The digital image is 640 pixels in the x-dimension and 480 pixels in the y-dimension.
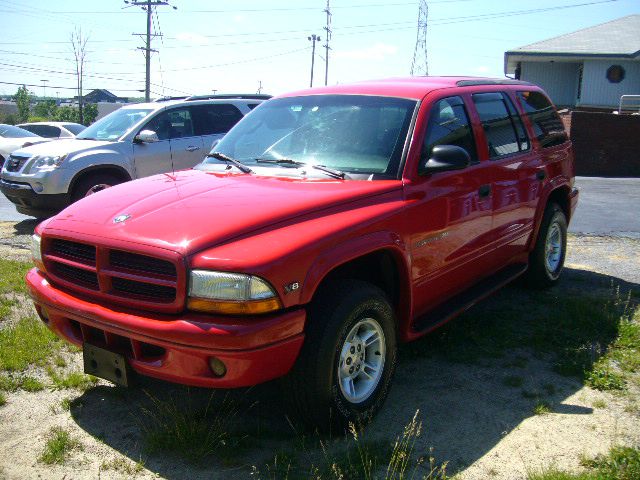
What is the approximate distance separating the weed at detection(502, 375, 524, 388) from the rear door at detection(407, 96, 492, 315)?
0.68 metres

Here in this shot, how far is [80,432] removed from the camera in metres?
3.54

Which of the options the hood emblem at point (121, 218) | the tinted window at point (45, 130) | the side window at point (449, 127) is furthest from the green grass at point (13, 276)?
the tinted window at point (45, 130)

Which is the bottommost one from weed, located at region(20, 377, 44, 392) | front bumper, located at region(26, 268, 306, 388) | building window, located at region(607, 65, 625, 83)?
weed, located at region(20, 377, 44, 392)

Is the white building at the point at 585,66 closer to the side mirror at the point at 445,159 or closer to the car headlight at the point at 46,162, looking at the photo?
the car headlight at the point at 46,162

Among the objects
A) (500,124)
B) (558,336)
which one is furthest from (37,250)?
(558,336)

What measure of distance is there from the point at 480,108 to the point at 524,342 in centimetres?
184

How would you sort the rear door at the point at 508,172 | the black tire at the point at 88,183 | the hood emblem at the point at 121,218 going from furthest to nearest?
the black tire at the point at 88,183 < the rear door at the point at 508,172 < the hood emblem at the point at 121,218

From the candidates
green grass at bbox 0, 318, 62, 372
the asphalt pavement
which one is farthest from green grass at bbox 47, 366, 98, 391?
the asphalt pavement

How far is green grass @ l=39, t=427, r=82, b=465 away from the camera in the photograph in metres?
3.25

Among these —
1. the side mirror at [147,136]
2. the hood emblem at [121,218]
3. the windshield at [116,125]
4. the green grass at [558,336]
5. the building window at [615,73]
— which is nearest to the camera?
the hood emblem at [121,218]

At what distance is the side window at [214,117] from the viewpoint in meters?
10.1

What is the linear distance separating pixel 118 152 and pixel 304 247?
6844 mm

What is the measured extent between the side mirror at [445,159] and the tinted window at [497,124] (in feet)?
3.10

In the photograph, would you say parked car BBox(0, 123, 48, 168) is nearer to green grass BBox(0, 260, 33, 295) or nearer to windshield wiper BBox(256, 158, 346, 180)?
green grass BBox(0, 260, 33, 295)
